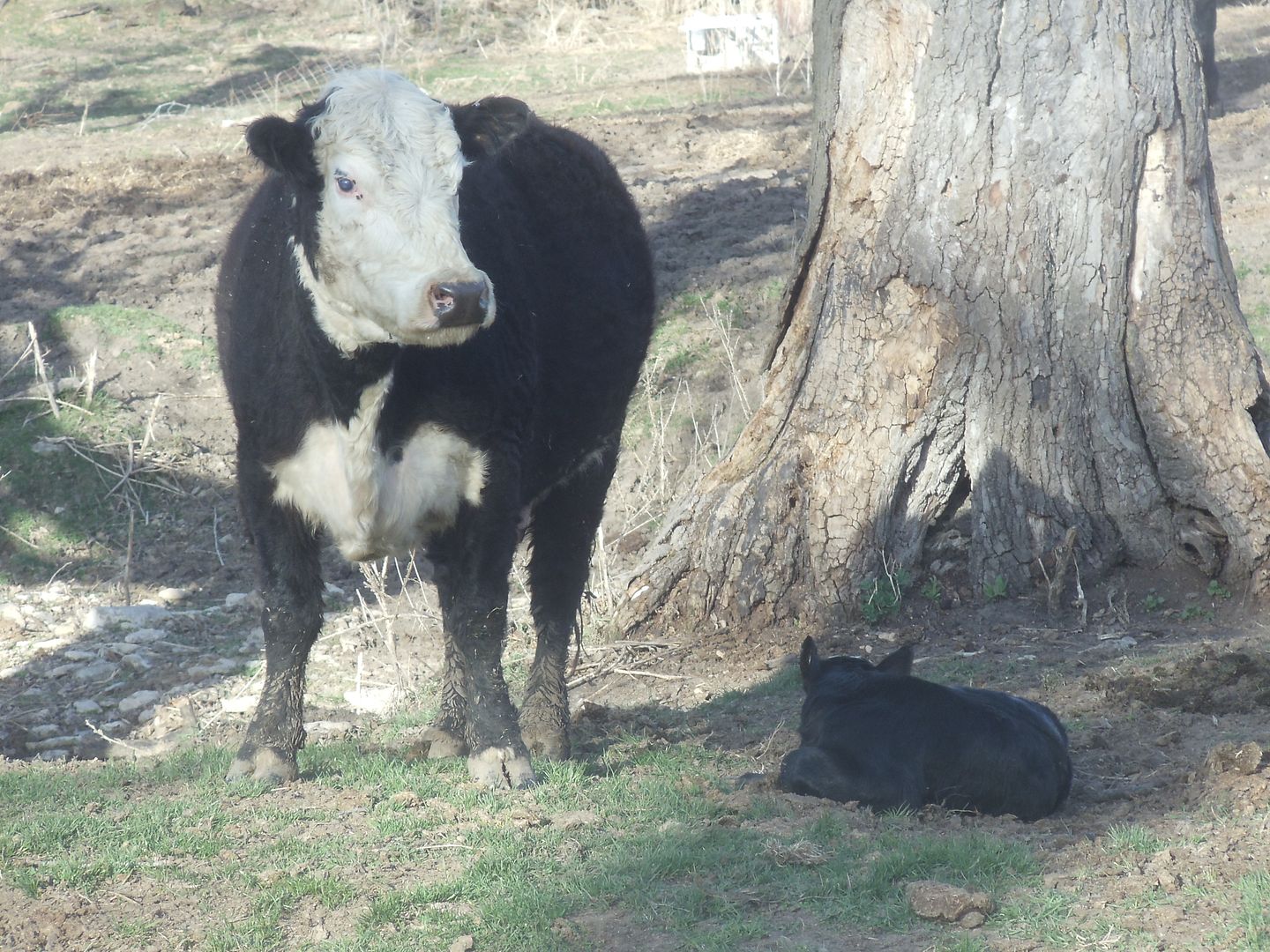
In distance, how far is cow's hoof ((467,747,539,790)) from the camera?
16.8ft

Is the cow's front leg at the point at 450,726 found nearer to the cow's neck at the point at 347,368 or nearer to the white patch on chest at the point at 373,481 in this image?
the white patch on chest at the point at 373,481

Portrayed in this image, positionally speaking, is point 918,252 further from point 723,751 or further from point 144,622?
point 144,622

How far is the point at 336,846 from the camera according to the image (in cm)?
436

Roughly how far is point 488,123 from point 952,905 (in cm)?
310

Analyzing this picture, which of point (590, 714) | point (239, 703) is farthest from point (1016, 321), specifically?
point (239, 703)

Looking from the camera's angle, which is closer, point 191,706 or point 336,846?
point 336,846

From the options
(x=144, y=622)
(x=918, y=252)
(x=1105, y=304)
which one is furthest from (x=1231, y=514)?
(x=144, y=622)

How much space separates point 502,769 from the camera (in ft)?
16.9

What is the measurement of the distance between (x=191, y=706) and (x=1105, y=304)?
17.3 ft

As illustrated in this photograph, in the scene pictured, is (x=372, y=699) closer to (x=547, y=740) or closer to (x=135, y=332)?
(x=547, y=740)

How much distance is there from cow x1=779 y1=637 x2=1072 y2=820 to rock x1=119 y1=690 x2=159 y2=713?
4502mm

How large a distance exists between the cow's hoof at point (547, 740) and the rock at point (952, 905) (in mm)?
2258

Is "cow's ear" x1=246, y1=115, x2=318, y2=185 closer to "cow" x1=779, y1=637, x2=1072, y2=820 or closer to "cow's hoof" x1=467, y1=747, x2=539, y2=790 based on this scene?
"cow's hoof" x1=467, y1=747, x2=539, y2=790

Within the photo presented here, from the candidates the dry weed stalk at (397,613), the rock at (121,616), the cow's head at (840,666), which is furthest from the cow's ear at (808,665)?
the rock at (121,616)
